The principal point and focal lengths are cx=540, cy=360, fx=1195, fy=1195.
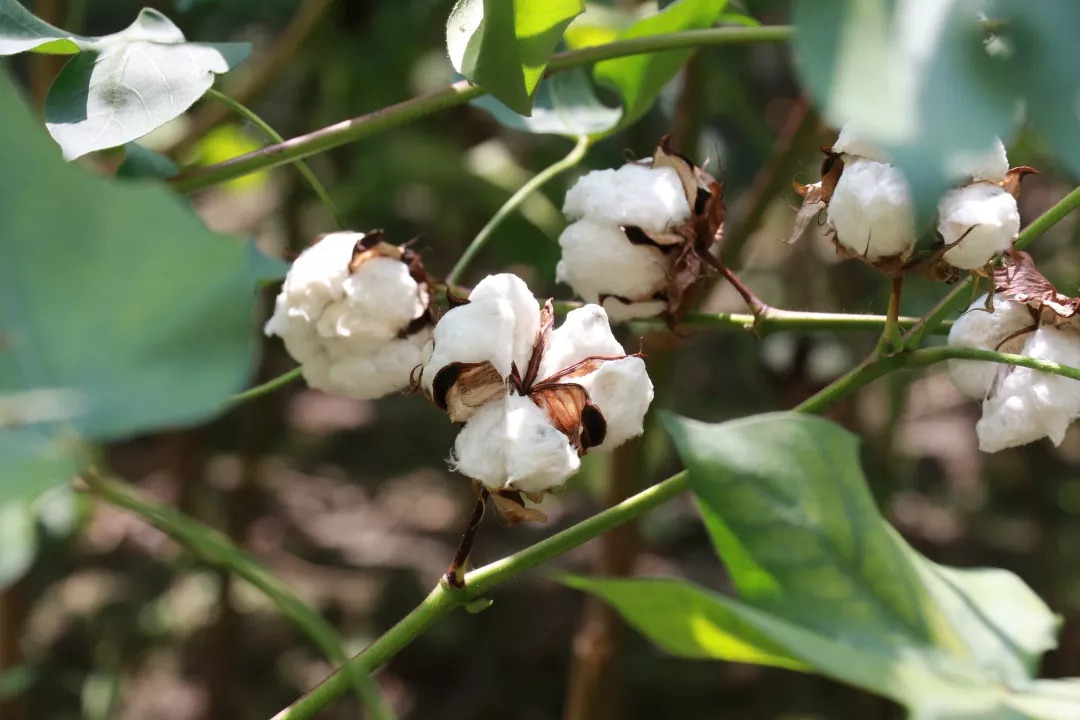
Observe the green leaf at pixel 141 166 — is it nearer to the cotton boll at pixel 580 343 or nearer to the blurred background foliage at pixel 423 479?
the cotton boll at pixel 580 343

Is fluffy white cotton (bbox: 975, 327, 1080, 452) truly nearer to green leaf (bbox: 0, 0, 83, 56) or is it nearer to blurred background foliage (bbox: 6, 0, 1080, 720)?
green leaf (bbox: 0, 0, 83, 56)

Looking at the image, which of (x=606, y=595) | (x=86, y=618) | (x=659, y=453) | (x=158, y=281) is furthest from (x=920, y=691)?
(x=86, y=618)

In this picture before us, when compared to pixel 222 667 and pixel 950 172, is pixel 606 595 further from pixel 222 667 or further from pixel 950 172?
pixel 222 667

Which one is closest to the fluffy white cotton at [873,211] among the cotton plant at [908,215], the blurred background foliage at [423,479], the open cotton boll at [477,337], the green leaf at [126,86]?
the cotton plant at [908,215]

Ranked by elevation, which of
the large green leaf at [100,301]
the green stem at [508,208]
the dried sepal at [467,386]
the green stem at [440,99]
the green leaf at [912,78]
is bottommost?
the green stem at [508,208]

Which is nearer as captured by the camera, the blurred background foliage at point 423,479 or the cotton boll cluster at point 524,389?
the cotton boll cluster at point 524,389
